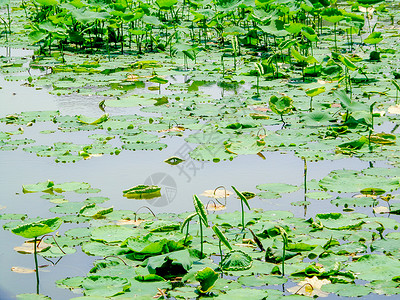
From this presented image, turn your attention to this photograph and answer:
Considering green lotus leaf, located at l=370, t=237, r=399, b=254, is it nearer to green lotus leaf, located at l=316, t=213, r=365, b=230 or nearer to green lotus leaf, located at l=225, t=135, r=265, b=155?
green lotus leaf, located at l=316, t=213, r=365, b=230

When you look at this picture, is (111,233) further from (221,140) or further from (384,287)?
(221,140)

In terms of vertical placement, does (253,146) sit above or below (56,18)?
below

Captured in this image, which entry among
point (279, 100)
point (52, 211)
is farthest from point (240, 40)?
point (52, 211)

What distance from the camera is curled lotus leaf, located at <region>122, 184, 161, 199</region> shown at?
333 centimetres

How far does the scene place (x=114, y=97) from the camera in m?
5.27

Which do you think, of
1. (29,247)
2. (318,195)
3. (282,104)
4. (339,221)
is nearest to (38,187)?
(29,247)

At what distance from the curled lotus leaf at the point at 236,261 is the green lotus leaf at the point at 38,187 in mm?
1203

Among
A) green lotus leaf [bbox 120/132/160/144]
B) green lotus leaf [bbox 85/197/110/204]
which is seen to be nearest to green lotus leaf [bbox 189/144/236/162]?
green lotus leaf [bbox 120/132/160/144]

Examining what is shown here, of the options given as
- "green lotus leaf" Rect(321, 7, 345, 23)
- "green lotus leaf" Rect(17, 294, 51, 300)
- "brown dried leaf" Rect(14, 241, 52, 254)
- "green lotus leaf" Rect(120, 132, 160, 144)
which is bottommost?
"green lotus leaf" Rect(17, 294, 51, 300)

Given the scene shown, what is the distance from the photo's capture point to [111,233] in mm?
2844

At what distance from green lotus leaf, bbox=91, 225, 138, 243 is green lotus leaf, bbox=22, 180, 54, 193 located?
61 cm

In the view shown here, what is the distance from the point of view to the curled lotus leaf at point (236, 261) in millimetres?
2519

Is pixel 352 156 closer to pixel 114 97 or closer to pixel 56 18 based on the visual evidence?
pixel 114 97

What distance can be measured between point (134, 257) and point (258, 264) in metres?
0.50
